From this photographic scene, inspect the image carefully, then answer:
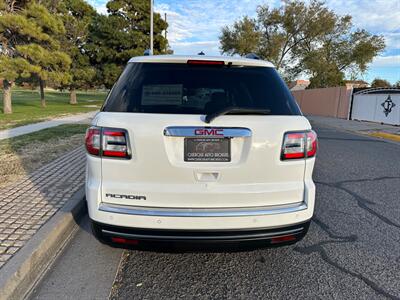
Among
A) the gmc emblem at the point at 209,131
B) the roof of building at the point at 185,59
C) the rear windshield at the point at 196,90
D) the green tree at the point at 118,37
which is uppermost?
the green tree at the point at 118,37

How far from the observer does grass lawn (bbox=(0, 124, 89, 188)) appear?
18.7 ft

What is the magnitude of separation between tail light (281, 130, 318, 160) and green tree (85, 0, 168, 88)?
2949cm

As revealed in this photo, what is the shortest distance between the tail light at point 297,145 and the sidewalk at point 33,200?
2.52 m

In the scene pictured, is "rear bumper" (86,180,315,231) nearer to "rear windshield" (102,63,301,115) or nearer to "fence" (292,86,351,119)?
"rear windshield" (102,63,301,115)

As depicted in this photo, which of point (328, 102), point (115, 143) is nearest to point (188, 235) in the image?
point (115, 143)

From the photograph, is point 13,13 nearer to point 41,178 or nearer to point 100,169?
point 41,178

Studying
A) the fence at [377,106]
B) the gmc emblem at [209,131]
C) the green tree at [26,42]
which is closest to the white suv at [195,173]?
the gmc emblem at [209,131]

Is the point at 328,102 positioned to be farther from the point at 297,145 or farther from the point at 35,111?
the point at 297,145

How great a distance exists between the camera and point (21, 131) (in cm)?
1059

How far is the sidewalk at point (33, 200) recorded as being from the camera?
3.23 m

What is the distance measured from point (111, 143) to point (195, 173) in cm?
67

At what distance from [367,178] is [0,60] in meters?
17.0

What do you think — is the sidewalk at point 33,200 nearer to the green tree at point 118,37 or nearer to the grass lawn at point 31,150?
the grass lawn at point 31,150

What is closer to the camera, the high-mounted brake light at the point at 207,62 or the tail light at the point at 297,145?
the tail light at the point at 297,145
